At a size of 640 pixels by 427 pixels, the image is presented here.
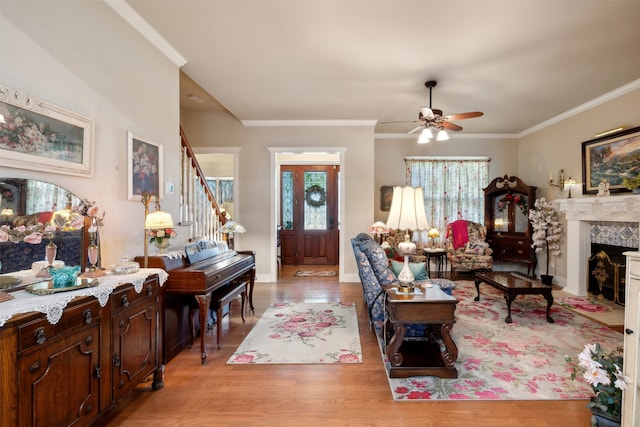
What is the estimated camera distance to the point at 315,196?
7.62 meters

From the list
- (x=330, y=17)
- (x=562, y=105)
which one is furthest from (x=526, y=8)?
(x=562, y=105)

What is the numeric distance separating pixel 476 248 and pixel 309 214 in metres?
3.76

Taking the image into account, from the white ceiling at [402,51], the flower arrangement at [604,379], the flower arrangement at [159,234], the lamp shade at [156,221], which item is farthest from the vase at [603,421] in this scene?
the flower arrangement at [159,234]

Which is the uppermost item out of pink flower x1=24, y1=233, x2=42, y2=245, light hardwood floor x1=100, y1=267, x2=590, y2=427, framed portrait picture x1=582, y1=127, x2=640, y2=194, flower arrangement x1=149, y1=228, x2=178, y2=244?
framed portrait picture x1=582, y1=127, x2=640, y2=194

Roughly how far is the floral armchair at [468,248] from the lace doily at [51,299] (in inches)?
220

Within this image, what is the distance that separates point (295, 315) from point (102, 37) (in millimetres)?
3371

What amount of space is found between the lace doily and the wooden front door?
18.8 feet

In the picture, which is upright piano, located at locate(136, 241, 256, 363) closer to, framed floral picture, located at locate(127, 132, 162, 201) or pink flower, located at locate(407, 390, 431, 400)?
framed floral picture, located at locate(127, 132, 162, 201)

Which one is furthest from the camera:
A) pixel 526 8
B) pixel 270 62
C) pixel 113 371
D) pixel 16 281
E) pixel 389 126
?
pixel 389 126

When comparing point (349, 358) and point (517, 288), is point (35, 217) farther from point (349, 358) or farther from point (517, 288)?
point (517, 288)

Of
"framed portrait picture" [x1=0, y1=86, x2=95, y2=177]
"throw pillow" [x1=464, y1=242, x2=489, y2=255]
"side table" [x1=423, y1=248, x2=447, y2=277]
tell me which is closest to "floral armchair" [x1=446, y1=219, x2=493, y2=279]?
"throw pillow" [x1=464, y1=242, x2=489, y2=255]

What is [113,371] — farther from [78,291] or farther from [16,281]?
[16,281]

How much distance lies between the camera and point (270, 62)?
11.3ft

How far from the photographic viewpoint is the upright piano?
8.84ft
